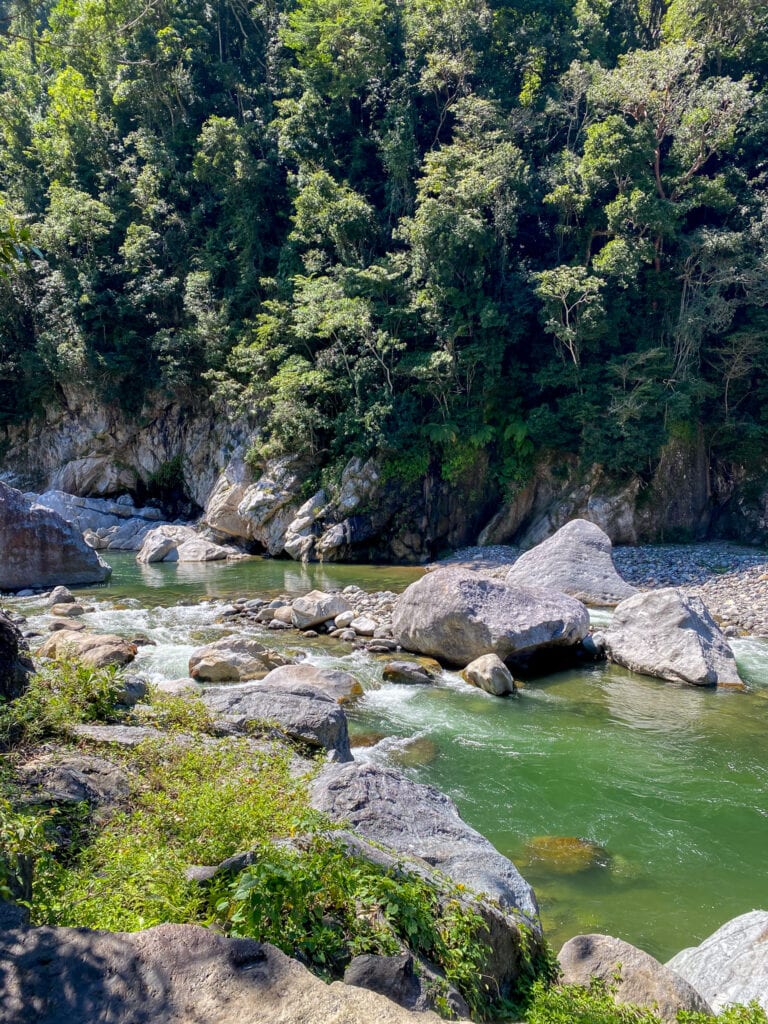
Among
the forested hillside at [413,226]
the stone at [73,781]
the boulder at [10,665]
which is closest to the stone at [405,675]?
the boulder at [10,665]

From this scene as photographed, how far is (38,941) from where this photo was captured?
2.54 m

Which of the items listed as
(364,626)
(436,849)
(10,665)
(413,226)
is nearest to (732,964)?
(436,849)

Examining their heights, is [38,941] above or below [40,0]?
below

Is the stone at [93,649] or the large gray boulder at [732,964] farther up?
the stone at [93,649]

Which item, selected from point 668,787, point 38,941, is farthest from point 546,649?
point 38,941

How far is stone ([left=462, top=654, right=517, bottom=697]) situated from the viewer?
9.94 m

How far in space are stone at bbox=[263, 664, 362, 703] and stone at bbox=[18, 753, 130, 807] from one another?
12.7 ft

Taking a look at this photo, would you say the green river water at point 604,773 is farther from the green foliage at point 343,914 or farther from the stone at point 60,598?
the stone at point 60,598

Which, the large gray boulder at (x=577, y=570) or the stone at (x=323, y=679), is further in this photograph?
the large gray boulder at (x=577, y=570)

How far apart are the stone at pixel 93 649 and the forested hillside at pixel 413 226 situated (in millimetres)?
14371

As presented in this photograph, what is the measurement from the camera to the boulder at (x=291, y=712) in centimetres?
634

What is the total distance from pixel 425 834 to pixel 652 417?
2018 centimetres

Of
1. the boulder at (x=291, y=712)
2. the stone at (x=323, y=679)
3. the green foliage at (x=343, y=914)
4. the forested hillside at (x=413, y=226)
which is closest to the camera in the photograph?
the green foliage at (x=343, y=914)

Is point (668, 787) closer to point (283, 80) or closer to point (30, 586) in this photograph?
point (30, 586)
